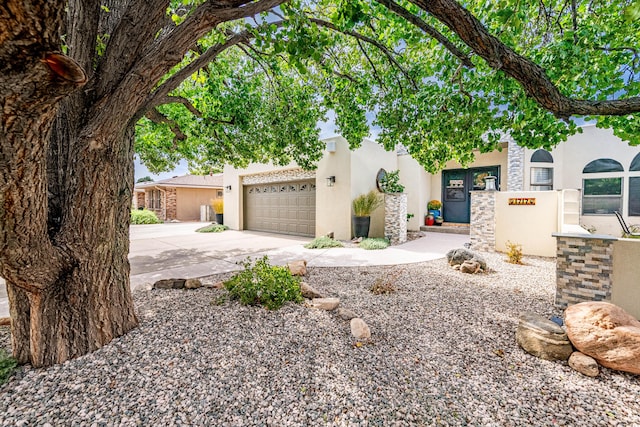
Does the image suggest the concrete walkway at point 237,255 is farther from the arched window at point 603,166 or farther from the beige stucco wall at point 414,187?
the arched window at point 603,166

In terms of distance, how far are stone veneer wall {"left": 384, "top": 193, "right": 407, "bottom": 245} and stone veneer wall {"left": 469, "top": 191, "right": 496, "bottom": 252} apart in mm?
1988

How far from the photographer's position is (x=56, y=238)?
76.6 inches

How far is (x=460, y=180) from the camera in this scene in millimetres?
10688

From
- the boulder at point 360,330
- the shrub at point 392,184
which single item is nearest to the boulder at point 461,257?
the shrub at point 392,184

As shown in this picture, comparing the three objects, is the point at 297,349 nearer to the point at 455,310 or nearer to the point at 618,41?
the point at 455,310

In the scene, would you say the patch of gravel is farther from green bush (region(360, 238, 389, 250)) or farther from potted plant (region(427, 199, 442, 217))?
potted plant (region(427, 199, 442, 217))

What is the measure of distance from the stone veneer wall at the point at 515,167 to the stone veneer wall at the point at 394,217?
4.00m

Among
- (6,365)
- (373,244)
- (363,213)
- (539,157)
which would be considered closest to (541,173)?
(539,157)

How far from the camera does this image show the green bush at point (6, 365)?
6.06 feet

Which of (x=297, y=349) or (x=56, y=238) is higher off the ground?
(x=56, y=238)

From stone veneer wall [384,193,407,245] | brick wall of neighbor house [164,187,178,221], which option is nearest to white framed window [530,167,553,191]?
stone veneer wall [384,193,407,245]

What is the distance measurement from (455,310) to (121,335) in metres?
3.59

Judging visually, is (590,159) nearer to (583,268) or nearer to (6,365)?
(583,268)

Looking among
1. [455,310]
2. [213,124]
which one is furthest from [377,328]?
[213,124]
